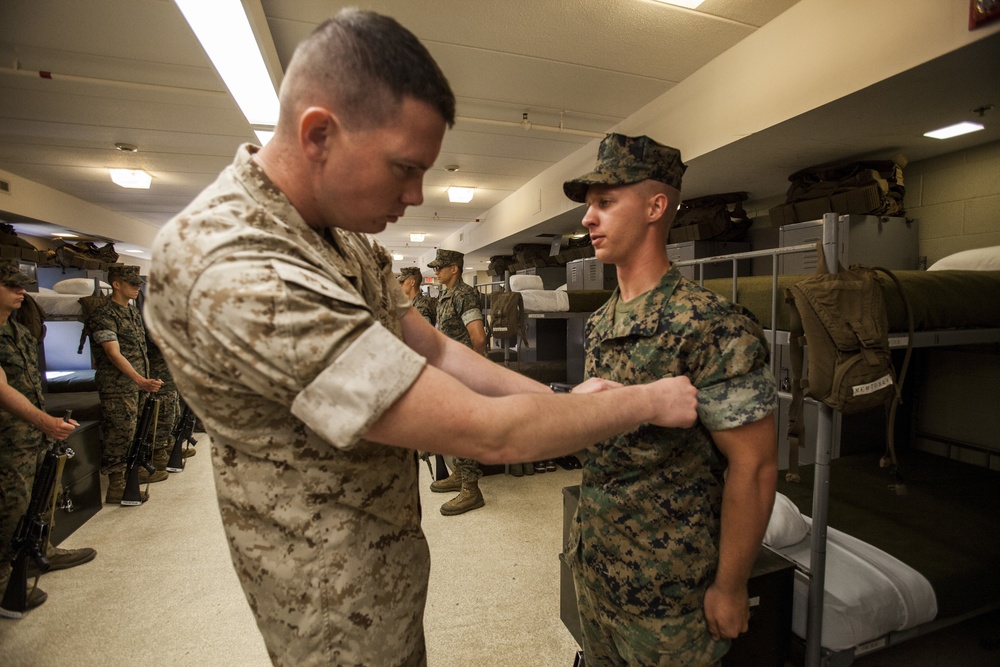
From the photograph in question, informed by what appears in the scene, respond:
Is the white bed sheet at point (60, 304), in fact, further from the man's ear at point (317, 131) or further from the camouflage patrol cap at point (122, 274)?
the man's ear at point (317, 131)

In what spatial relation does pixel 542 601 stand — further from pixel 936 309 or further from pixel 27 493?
pixel 27 493

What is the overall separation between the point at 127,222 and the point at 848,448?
40.4 ft

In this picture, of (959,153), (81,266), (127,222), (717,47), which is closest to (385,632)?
(717,47)

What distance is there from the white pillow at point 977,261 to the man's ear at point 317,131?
3.32 m

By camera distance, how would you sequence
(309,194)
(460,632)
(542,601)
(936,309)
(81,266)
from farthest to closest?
(81,266)
(542,601)
(460,632)
(936,309)
(309,194)

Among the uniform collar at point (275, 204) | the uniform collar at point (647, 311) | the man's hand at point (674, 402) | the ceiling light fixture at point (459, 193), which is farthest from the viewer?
the ceiling light fixture at point (459, 193)

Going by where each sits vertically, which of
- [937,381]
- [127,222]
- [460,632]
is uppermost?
[127,222]

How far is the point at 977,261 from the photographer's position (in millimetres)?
2572

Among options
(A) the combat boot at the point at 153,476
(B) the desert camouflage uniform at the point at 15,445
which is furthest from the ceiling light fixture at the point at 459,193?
(B) the desert camouflage uniform at the point at 15,445

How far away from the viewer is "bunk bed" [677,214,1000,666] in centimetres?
168

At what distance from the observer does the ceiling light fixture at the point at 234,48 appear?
8.84 ft

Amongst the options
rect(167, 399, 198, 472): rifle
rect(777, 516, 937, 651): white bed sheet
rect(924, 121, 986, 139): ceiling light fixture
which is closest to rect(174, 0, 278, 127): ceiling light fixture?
rect(167, 399, 198, 472): rifle

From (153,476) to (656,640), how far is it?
194 inches

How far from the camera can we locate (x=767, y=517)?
112 centimetres
